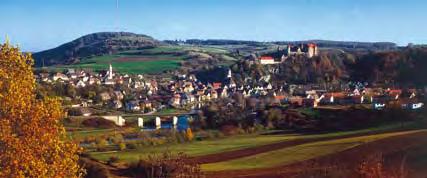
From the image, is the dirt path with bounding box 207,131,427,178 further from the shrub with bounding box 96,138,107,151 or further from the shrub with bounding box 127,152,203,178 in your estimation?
the shrub with bounding box 96,138,107,151

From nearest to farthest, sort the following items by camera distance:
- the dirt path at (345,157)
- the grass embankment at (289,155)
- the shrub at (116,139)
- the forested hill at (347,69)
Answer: the dirt path at (345,157) → the grass embankment at (289,155) → the shrub at (116,139) → the forested hill at (347,69)

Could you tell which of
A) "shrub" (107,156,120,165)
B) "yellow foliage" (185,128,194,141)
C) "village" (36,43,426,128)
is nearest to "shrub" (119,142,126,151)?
"yellow foliage" (185,128,194,141)

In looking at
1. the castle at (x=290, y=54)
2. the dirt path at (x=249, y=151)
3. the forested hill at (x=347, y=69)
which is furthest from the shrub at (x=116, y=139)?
the castle at (x=290, y=54)

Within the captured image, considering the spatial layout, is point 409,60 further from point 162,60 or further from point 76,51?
point 76,51

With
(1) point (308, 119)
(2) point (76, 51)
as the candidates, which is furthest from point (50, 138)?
(2) point (76, 51)

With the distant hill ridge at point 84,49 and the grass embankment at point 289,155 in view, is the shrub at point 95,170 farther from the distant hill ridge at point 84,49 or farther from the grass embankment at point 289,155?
the distant hill ridge at point 84,49

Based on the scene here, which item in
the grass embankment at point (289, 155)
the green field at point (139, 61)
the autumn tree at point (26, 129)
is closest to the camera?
the autumn tree at point (26, 129)

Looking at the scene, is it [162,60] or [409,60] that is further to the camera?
[162,60]
